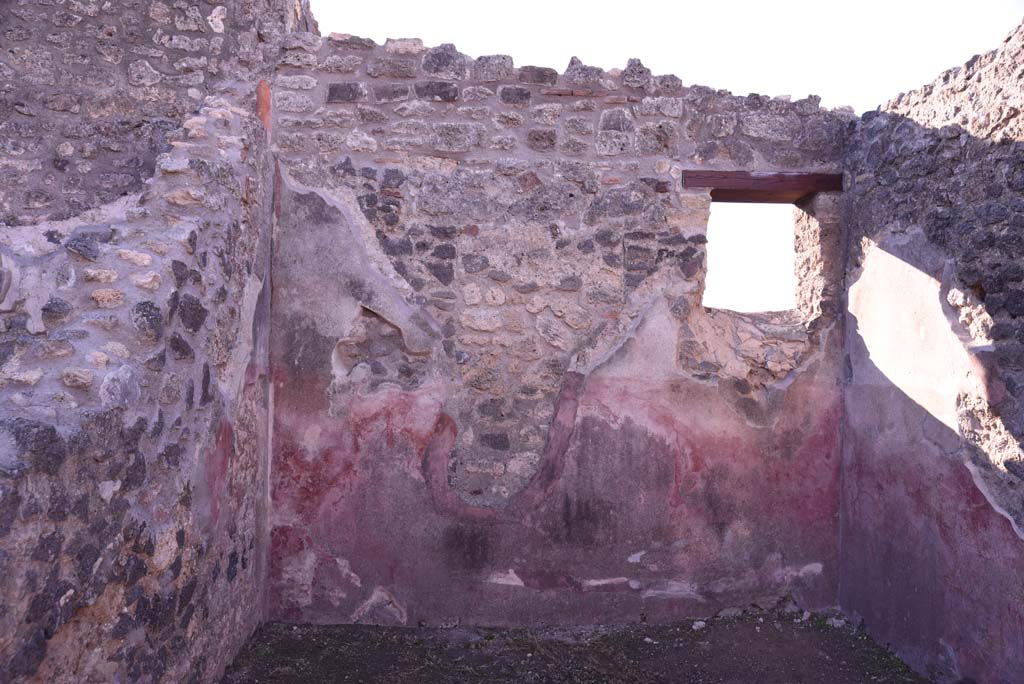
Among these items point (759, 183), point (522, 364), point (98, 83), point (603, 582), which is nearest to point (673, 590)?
point (603, 582)

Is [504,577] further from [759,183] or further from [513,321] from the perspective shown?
[759,183]

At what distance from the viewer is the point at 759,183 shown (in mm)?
4039

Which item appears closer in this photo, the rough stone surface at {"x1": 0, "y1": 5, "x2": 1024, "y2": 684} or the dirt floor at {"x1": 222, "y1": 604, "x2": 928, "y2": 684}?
the dirt floor at {"x1": 222, "y1": 604, "x2": 928, "y2": 684}

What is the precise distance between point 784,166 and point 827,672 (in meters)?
2.45

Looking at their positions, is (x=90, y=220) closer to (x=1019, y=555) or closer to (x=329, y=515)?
(x=329, y=515)

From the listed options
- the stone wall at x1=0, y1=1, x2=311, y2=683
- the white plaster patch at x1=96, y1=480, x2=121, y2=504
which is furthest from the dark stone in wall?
the white plaster patch at x1=96, y1=480, x2=121, y2=504

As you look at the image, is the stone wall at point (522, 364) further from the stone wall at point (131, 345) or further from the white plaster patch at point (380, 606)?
the stone wall at point (131, 345)

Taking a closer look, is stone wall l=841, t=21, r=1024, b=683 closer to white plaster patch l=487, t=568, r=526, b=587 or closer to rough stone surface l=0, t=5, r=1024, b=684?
rough stone surface l=0, t=5, r=1024, b=684

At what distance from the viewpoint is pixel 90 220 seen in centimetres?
331

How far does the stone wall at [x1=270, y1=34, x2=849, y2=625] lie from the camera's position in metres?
3.79

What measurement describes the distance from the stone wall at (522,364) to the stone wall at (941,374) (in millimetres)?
336

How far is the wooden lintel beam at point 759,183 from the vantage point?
399 centimetres

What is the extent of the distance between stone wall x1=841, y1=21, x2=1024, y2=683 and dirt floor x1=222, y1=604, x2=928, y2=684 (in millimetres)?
270

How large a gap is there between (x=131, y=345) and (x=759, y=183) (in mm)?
3068
